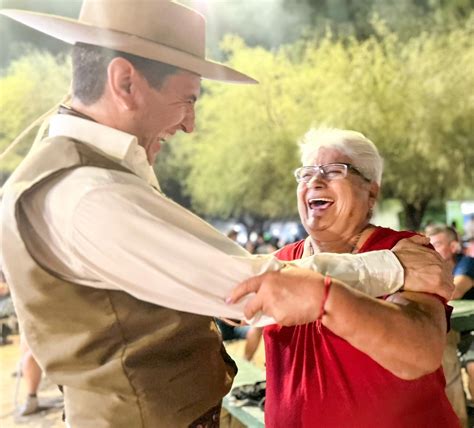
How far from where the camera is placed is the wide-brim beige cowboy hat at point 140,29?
40.7 inches

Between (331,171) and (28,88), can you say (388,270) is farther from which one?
(28,88)

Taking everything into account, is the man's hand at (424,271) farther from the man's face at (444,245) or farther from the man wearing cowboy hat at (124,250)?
the man's face at (444,245)

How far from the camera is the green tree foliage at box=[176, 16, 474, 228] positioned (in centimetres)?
1288

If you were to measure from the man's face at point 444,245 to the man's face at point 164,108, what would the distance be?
378 centimetres

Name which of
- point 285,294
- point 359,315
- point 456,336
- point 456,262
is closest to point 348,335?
point 359,315

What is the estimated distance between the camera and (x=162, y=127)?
112 cm

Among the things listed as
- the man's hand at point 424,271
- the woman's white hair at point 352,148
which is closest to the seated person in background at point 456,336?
the woman's white hair at point 352,148

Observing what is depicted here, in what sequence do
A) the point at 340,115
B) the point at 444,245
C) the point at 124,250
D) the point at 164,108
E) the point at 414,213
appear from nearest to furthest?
the point at 124,250 < the point at 164,108 < the point at 444,245 < the point at 340,115 < the point at 414,213

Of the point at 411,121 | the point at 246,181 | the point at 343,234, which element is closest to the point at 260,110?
the point at 246,181

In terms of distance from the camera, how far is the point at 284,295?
93cm

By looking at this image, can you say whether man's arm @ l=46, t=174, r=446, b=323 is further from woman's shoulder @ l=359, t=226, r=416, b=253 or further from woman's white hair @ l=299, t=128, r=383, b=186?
woman's white hair @ l=299, t=128, r=383, b=186

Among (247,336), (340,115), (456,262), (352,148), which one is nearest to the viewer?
(352,148)

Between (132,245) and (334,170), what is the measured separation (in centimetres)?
89

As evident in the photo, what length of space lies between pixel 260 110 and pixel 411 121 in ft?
12.4
